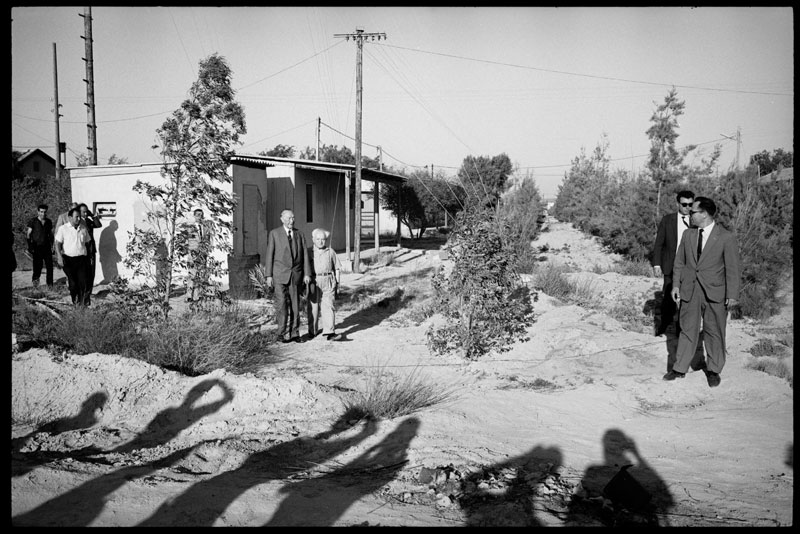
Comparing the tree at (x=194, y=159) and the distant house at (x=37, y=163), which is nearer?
the tree at (x=194, y=159)

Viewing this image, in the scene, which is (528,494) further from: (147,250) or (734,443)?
(147,250)

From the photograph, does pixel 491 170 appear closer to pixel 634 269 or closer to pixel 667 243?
pixel 634 269

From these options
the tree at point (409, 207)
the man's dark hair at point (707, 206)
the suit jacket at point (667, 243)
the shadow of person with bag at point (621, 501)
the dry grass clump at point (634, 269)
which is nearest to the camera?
the shadow of person with bag at point (621, 501)

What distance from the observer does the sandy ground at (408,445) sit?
132 inches

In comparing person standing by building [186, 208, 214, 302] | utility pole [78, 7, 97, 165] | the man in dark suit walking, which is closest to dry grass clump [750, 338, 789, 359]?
the man in dark suit walking

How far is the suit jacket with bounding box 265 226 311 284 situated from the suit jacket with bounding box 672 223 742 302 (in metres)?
4.82

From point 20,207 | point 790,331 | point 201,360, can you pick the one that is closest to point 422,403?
point 201,360

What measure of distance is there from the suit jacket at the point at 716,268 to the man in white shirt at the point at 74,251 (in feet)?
27.4

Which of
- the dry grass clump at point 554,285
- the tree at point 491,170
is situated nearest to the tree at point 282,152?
the tree at point 491,170

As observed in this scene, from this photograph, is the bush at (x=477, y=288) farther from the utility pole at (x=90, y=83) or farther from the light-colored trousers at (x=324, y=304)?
the utility pole at (x=90, y=83)

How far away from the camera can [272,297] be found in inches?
407

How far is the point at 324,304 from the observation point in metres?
8.34

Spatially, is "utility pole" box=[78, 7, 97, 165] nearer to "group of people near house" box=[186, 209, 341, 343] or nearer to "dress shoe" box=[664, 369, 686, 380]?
"group of people near house" box=[186, 209, 341, 343]

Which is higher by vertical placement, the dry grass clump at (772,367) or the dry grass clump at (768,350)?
the dry grass clump at (768,350)
